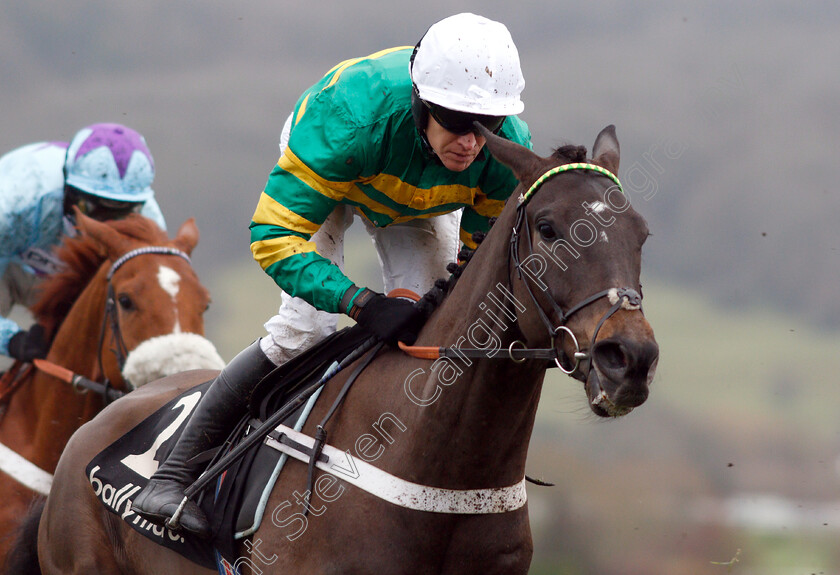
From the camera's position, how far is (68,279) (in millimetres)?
5621

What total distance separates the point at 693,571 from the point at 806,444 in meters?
1.09

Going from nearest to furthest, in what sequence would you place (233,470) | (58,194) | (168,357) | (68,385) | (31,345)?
(233,470) → (168,357) → (68,385) → (31,345) → (58,194)

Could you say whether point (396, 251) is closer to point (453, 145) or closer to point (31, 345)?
point (453, 145)

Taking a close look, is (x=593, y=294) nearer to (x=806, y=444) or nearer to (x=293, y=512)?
(x=293, y=512)

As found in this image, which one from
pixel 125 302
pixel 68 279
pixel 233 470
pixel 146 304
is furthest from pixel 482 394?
pixel 68 279

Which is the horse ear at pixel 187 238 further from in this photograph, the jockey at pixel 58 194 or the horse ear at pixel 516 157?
the horse ear at pixel 516 157

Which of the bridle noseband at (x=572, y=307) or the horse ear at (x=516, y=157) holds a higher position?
the horse ear at (x=516, y=157)

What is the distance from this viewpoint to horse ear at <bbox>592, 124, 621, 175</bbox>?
9.39 feet

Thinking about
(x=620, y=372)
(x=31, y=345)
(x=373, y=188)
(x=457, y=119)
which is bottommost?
(x=31, y=345)

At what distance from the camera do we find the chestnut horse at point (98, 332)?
198 inches

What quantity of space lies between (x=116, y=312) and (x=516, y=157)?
3133 mm

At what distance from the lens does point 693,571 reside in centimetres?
619

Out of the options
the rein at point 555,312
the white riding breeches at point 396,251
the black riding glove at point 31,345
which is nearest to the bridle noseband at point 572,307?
the rein at point 555,312

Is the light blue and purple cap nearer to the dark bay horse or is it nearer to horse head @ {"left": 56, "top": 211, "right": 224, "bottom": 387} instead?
horse head @ {"left": 56, "top": 211, "right": 224, "bottom": 387}
